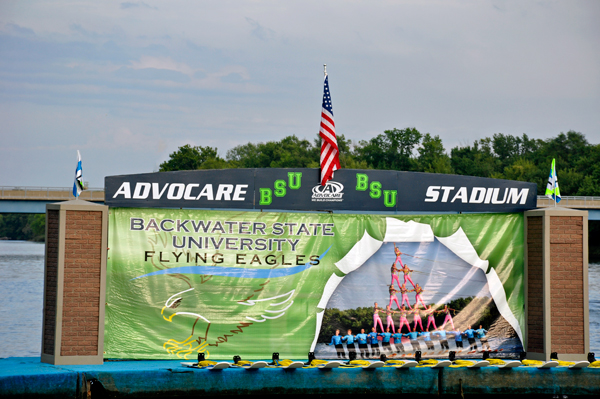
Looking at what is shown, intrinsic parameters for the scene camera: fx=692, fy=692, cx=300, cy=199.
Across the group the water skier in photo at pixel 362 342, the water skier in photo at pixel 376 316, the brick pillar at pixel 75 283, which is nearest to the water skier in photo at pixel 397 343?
the water skier in photo at pixel 376 316

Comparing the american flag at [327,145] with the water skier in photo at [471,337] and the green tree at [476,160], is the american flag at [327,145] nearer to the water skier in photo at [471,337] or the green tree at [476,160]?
the water skier in photo at [471,337]

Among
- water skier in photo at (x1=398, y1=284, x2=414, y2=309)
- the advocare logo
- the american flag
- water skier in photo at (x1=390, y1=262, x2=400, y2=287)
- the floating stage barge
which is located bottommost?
the floating stage barge

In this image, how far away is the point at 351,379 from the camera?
1062 cm

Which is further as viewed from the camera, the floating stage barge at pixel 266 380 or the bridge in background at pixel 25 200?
the bridge in background at pixel 25 200

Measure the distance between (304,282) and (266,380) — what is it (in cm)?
192

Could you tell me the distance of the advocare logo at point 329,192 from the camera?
1170cm

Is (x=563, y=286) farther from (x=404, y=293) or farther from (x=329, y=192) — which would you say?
(x=329, y=192)

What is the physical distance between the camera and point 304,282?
11680 mm

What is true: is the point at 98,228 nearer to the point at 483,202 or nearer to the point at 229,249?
the point at 229,249

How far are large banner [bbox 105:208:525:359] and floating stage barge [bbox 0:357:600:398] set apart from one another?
2.88ft

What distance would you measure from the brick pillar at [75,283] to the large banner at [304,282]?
1.29 ft

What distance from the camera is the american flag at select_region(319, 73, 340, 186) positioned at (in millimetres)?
11609

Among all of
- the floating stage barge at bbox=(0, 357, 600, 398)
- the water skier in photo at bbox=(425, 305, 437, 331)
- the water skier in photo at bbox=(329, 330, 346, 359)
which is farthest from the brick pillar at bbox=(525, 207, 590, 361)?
the water skier in photo at bbox=(329, 330, 346, 359)

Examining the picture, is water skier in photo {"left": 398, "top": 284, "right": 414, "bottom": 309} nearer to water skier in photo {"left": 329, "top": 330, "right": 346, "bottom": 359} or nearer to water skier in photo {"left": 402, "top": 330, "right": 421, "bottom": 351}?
water skier in photo {"left": 402, "top": 330, "right": 421, "bottom": 351}
